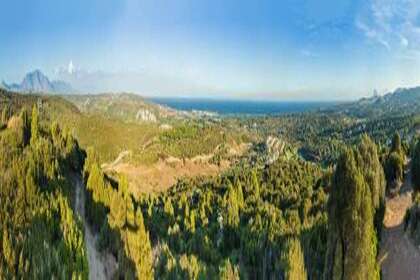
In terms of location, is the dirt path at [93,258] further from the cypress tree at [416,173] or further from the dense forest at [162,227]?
the cypress tree at [416,173]

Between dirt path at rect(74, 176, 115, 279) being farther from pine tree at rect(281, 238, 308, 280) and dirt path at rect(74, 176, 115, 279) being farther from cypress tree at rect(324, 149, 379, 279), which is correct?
cypress tree at rect(324, 149, 379, 279)

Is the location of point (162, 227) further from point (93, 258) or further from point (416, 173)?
point (416, 173)

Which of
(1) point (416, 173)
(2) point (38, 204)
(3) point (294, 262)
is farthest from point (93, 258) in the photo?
(1) point (416, 173)

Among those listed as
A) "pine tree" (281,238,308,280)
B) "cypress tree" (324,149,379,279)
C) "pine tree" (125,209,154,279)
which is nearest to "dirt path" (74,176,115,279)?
"pine tree" (125,209,154,279)

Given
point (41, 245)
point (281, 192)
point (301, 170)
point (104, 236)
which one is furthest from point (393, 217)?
point (301, 170)

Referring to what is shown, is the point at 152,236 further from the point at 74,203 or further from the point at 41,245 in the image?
the point at 41,245

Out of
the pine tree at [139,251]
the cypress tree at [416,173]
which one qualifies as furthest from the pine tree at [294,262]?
the pine tree at [139,251]
